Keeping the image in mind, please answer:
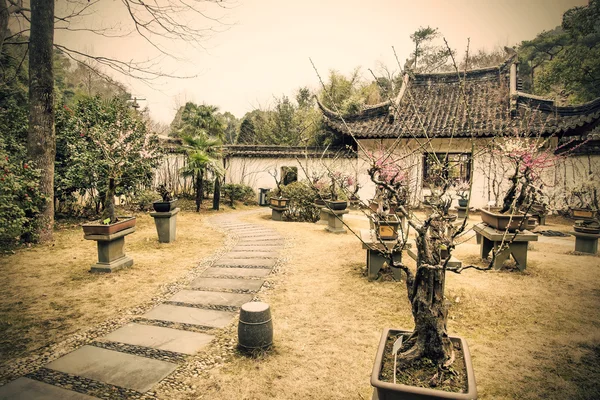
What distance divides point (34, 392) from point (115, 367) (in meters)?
0.49

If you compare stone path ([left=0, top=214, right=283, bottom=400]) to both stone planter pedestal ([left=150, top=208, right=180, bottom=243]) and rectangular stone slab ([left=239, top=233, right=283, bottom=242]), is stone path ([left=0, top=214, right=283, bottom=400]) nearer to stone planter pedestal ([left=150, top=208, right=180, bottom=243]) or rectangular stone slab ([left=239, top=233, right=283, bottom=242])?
stone planter pedestal ([left=150, top=208, right=180, bottom=243])

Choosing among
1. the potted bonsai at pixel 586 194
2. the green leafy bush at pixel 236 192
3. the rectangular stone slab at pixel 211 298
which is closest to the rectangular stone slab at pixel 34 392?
the rectangular stone slab at pixel 211 298

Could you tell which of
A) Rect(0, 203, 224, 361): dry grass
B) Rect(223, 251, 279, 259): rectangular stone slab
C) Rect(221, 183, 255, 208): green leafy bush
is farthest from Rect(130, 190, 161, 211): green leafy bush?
Rect(223, 251, 279, 259): rectangular stone slab

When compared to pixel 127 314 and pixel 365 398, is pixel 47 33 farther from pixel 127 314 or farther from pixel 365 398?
pixel 365 398

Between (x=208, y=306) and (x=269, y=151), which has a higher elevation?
(x=269, y=151)

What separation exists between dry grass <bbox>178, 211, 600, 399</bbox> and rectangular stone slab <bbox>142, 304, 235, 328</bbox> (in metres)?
0.57

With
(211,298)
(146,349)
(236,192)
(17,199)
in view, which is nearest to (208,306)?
(211,298)

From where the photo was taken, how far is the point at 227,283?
4.52 metres

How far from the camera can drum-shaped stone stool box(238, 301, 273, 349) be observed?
2793 millimetres

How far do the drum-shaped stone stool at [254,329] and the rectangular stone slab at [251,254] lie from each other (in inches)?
118

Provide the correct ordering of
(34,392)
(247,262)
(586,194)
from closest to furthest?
1. (34,392)
2. (247,262)
3. (586,194)

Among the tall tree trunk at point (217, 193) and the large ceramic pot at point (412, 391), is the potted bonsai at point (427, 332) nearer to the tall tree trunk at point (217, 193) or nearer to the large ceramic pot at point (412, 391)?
the large ceramic pot at point (412, 391)

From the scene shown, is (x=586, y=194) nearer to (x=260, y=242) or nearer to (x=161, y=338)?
(x=260, y=242)

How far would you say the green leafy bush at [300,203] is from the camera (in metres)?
9.83
